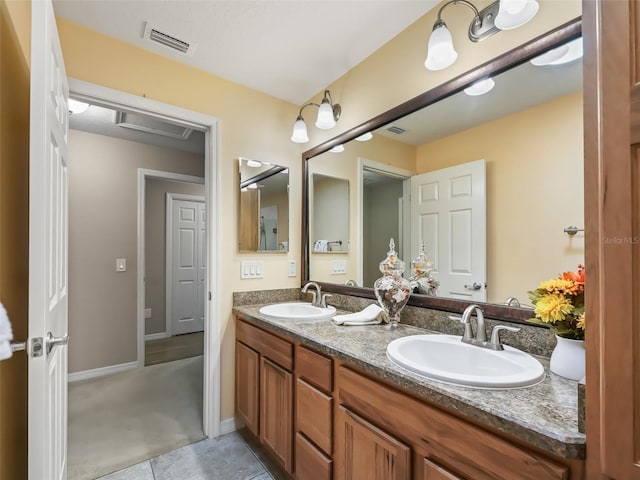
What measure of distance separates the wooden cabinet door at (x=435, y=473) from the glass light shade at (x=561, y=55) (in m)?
1.35

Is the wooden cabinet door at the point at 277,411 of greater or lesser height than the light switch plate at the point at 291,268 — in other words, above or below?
below

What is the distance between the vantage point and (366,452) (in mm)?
1068

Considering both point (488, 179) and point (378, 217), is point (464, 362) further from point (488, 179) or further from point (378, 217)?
point (378, 217)

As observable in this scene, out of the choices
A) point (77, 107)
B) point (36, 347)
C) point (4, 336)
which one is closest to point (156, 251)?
point (77, 107)

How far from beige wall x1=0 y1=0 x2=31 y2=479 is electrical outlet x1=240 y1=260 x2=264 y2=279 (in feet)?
3.67

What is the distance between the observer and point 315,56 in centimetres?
190

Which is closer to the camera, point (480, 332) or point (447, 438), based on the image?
point (447, 438)

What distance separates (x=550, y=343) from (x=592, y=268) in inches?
25.2

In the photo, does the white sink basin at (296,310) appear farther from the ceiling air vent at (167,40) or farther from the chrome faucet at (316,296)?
the ceiling air vent at (167,40)

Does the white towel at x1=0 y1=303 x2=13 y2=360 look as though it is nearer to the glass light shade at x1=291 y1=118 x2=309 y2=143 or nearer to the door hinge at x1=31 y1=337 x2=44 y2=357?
→ the door hinge at x1=31 y1=337 x2=44 y2=357

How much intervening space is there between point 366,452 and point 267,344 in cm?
78

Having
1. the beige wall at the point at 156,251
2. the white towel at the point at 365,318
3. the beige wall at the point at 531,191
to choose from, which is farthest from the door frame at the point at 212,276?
the beige wall at the point at 156,251

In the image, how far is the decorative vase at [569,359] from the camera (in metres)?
0.87

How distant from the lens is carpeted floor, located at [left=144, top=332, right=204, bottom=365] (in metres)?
3.45
